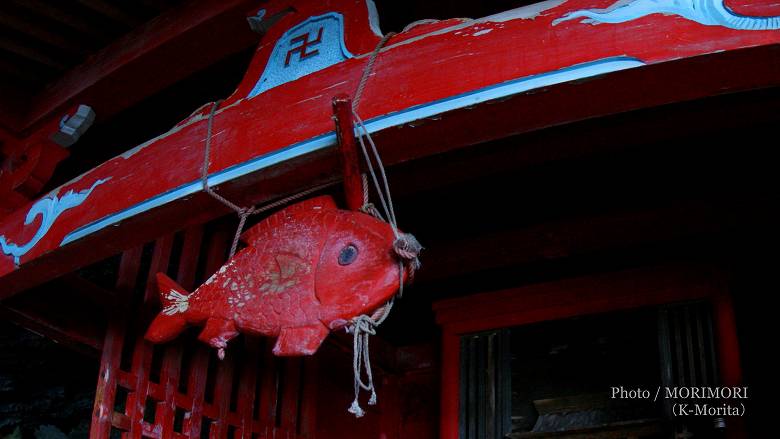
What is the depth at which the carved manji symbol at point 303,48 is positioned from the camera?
8.79ft

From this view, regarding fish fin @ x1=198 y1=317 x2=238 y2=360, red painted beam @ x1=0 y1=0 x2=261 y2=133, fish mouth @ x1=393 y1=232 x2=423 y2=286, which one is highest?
red painted beam @ x1=0 y1=0 x2=261 y2=133

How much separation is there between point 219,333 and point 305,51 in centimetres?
96

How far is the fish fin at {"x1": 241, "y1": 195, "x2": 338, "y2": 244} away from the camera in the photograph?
94.0 inches

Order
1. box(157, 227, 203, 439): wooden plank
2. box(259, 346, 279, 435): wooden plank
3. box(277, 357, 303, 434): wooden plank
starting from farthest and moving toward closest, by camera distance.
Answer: box(277, 357, 303, 434): wooden plank, box(259, 346, 279, 435): wooden plank, box(157, 227, 203, 439): wooden plank

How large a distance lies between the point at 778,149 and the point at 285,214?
2205 millimetres

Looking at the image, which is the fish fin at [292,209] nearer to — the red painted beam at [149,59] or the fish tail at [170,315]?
the fish tail at [170,315]

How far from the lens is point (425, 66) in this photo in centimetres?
223

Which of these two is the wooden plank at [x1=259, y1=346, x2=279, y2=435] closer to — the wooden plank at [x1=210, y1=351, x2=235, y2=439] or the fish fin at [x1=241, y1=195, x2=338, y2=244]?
the wooden plank at [x1=210, y1=351, x2=235, y2=439]

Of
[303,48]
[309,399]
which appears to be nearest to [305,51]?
[303,48]

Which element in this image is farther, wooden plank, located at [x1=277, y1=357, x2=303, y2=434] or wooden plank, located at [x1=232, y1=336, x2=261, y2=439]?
wooden plank, located at [x1=277, y1=357, x2=303, y2=434]

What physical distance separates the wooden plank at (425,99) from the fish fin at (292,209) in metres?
0.06

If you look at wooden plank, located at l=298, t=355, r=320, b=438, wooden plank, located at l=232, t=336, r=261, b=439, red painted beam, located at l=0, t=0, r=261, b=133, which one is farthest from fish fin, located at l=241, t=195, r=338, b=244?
wooden plank, located at l=298, t=355, r=320, b=438

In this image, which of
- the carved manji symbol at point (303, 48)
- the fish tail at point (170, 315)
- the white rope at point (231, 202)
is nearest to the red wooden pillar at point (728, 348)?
the white rope at point (231, 202)

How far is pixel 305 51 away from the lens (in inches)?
107
